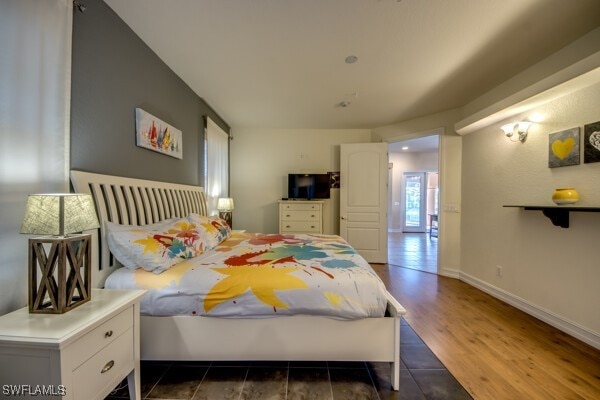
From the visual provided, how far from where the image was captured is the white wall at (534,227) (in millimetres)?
2061

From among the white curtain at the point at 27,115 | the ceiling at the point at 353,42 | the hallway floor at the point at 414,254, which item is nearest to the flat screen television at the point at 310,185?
the ceiling at the point at 353,42

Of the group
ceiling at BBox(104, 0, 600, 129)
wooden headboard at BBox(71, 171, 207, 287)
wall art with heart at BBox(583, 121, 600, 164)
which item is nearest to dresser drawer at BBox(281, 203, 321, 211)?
ceiling at BBox(104, 0, 600, 129)

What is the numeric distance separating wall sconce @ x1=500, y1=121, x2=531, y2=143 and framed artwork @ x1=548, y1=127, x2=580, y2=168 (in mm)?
288

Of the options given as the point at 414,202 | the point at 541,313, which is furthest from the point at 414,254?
the point at 414,202

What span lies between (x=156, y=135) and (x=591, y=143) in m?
3.88

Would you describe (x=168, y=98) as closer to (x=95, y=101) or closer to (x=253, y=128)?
(x=95, y=101)

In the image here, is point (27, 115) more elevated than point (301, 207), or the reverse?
point (27, 115)

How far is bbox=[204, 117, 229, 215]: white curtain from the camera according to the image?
3.69 meters

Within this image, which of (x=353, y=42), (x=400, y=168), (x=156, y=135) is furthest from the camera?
(x=400, y=168)

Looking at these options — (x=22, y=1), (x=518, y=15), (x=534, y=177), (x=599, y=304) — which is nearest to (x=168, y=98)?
(x=22, y=1)

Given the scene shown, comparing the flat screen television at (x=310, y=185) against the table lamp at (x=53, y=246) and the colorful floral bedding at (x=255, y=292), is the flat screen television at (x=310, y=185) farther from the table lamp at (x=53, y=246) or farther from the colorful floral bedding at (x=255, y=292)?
the table lamp at (x=53, y=246)

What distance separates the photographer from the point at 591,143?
202 centimetres

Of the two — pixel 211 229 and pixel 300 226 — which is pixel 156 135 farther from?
pixel 300 226

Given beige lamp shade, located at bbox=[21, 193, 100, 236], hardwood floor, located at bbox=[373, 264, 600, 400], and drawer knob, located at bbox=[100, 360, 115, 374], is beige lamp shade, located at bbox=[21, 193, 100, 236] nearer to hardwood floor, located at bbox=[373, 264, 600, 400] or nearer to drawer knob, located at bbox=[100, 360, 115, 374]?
drawer knob, located at bbox=[100, 360, 115, 374]
